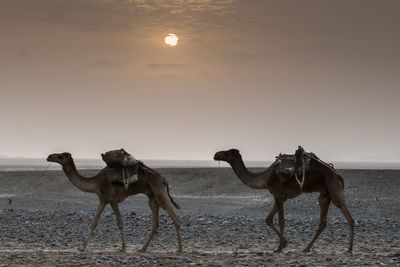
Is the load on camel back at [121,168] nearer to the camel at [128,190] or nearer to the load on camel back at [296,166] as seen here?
the camel at [128,190]

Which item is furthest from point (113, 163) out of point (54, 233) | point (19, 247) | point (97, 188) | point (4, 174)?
point (4, 174)

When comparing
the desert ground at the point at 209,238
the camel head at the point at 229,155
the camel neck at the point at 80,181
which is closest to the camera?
the desert ground at the point at 209,238

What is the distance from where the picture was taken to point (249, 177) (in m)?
16.7

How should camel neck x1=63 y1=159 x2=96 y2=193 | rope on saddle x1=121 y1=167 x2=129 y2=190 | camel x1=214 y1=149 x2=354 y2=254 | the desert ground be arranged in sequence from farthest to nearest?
camel neck x1=63 y1=159 x2=96 y2=193, camel x1=214 y1=149 x2=354 y2=254, rope on saddle x1=121 y1=167 x2=129 y2=190, the desert ground

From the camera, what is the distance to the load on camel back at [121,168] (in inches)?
634

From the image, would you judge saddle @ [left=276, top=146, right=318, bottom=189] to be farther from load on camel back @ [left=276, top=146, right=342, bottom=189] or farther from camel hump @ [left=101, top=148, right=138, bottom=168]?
Result: camel hump @ [left=101, top=148, right=138, bottom=168]

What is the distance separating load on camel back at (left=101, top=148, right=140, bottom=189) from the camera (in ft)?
52.9

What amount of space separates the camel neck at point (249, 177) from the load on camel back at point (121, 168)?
8.57ft

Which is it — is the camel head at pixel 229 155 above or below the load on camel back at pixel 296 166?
above

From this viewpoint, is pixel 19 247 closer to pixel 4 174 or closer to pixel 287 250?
pixel 287 250

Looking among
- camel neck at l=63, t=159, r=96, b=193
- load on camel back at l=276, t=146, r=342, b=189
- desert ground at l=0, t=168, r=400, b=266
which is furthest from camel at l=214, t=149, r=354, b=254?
camel neck at l=63, t=159, r=96, b=193

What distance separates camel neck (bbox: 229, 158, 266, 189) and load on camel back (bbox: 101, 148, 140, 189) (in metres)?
2.61

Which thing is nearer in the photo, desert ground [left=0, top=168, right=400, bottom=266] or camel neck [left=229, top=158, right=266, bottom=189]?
desert ground [left=0, top=168, right=400, bottom=266]

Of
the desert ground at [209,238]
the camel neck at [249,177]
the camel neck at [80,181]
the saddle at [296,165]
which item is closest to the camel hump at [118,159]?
the camel neck at [80,181]
